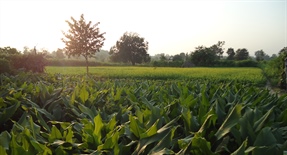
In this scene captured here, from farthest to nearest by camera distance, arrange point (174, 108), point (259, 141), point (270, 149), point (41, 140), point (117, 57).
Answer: point (117, 57) < point (174, 108) < point (41, 140) < point (259, 141) < point (270, 149)

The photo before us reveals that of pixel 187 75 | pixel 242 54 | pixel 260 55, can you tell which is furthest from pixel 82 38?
pixel 260 55

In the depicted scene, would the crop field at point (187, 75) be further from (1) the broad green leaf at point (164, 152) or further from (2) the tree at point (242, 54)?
(2) the tree at point (242, 54)

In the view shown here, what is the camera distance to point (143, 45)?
87.4 m

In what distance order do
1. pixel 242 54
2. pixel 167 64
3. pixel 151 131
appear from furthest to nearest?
pixel 242 54 < pixel 167 64 < pixel 151 131

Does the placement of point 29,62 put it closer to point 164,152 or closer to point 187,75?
point 164,152

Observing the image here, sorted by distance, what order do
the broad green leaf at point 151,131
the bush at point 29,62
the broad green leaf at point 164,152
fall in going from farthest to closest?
1. the bush at point 29,62
2. the broad green leaf at point 151,131
3. the broad green leaf at point 164,152

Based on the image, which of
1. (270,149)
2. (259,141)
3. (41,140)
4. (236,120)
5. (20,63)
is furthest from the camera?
(20,63)

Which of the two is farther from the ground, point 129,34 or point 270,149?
point 129,34

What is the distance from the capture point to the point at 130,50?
84.5m

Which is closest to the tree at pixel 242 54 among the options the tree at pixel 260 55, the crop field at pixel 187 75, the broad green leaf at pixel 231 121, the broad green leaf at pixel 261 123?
the tree at pixel 260 55

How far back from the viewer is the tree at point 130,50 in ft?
277

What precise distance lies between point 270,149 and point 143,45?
87187 millimetres

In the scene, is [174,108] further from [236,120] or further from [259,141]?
[259,141]

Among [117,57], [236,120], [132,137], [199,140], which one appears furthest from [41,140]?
[117,57]
